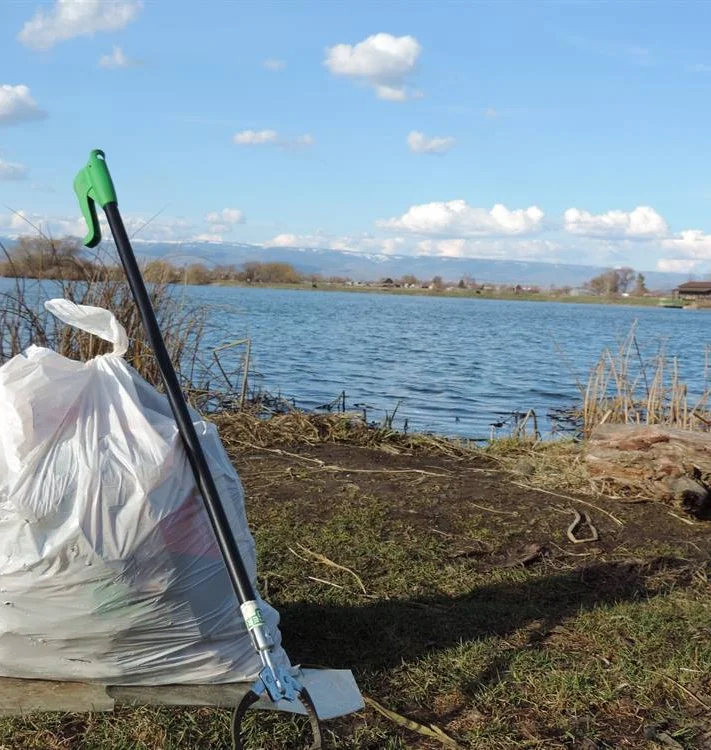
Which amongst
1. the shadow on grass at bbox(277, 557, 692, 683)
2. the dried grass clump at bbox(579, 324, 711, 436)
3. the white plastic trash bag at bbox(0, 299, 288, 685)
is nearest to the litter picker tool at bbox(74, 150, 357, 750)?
the white plastic trash bag at bbox(0, 299, 288, 685)

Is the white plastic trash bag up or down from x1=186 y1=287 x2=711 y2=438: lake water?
up

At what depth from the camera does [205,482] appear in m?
2.44

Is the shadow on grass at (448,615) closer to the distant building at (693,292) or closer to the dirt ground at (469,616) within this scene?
the dirt ground at (469,616)

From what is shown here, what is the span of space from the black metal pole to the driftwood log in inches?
139

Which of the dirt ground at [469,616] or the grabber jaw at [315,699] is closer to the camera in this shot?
the grabber jaw at [315,699]

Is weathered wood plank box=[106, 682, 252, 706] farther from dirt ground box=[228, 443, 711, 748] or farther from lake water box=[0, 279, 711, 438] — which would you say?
lake water box=[0, 279, 711, 438]

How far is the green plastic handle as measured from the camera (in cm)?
263

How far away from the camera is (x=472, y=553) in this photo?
4230 millimetres

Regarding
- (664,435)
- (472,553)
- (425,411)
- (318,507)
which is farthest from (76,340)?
(425,411)

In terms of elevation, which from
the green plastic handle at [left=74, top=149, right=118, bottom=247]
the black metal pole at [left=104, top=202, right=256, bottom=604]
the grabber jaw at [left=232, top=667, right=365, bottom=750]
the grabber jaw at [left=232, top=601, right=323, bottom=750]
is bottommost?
the grabber jaw at [left=232, top=667, right=365, bottom=750]

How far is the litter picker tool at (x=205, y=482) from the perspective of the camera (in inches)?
88.4

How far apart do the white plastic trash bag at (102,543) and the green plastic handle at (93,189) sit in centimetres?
44

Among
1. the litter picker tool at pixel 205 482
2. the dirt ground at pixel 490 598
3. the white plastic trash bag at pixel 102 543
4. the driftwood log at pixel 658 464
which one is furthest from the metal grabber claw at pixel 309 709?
the driftwood log at pixel 658 464

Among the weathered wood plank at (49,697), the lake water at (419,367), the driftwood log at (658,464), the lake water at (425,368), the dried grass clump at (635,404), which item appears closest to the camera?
Result: the weathered wood plank at (49,697)
